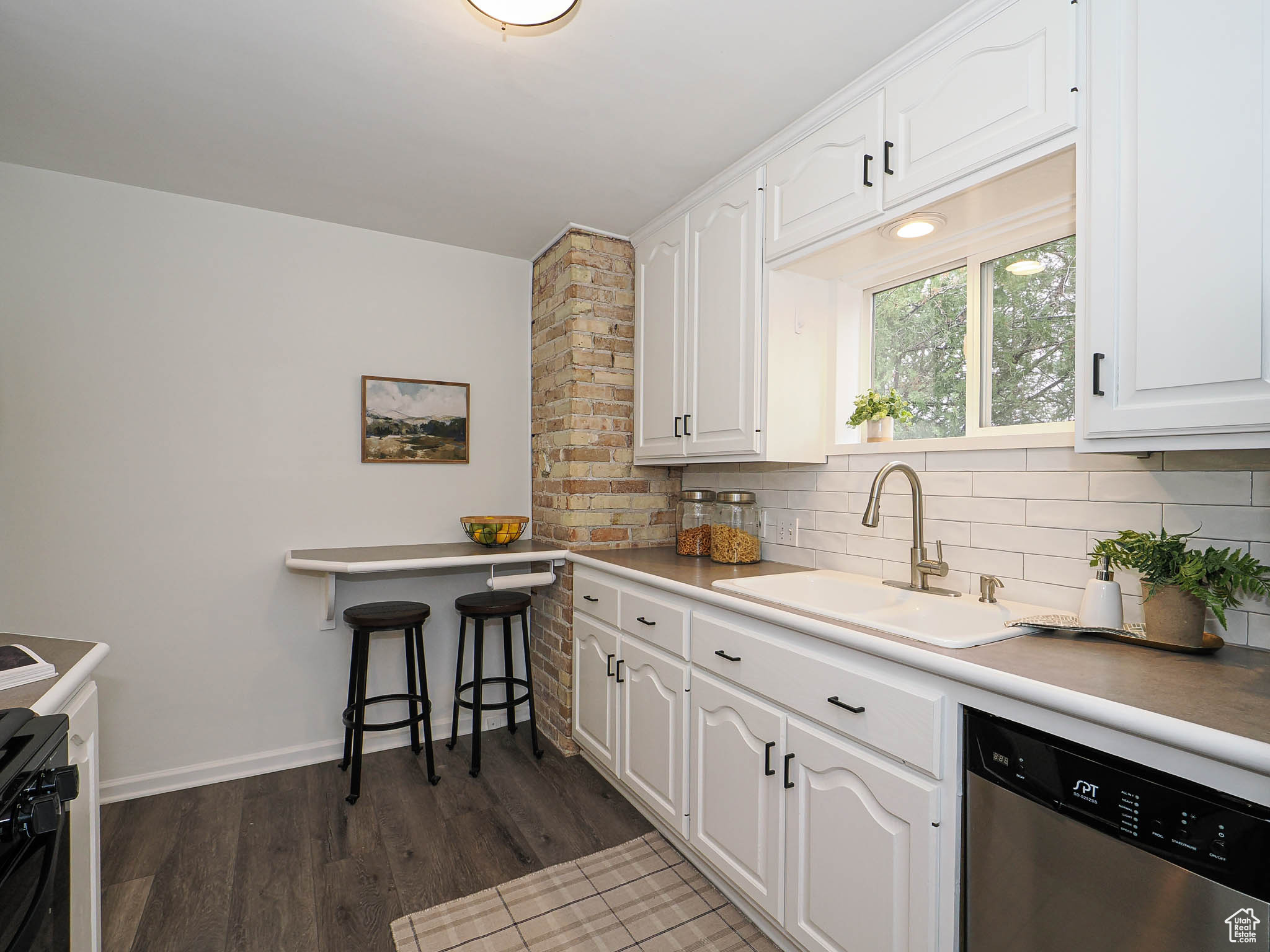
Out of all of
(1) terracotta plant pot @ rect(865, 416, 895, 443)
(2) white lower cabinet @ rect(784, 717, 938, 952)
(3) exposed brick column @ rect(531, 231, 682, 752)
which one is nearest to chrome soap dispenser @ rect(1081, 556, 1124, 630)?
(2) white lower cabinet @ rect(784, 717, 938, 952)

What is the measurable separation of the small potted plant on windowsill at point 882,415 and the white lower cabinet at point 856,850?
1087mm

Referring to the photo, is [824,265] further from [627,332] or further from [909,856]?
[909,856]

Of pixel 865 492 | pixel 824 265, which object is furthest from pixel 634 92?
pixel 865 492

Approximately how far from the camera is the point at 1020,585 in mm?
1758

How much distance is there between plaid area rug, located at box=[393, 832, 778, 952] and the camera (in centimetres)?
175

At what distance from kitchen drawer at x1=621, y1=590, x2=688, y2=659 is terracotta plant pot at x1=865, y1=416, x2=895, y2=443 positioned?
907mm

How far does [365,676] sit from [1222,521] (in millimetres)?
2765

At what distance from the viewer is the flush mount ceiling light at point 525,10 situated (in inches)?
56.6

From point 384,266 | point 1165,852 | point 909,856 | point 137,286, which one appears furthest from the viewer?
point 384,266

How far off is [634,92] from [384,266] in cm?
163

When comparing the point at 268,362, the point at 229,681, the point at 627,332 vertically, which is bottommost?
the point at 229,681

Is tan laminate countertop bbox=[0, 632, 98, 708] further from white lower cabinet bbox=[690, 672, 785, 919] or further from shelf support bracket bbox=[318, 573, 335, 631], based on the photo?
white lower cabinet bbox=[690, 672, 785, 919]

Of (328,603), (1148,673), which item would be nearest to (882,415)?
(1148,673)

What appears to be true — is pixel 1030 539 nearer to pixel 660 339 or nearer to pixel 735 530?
pixel 735 530
